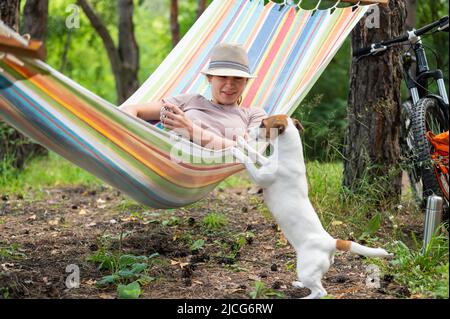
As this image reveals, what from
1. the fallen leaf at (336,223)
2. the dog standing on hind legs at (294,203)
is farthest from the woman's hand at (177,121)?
the fallen leaf at (336,223)

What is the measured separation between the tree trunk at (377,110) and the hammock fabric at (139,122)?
0.28 meters

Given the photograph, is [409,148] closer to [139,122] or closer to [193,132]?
[193,132]

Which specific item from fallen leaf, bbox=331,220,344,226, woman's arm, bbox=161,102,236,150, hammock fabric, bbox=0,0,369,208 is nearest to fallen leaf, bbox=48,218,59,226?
hammock fabric, bbox=0,0,369,208

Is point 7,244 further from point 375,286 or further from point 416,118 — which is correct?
point 416,118

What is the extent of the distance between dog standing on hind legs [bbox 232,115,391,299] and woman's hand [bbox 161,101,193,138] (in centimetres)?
46

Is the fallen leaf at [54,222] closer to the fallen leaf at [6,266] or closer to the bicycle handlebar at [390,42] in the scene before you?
the fallen leaf at [6,266]

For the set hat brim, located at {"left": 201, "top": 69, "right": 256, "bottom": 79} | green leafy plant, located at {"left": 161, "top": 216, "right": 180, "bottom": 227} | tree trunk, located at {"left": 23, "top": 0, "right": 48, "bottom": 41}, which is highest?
tree trunk, located at {"left": 23, "top": 0, "right": 48, "bottom": 41}

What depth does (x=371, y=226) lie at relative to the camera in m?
2.82

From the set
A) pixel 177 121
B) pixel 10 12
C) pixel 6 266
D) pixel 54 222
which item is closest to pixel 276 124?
pixel 177 121

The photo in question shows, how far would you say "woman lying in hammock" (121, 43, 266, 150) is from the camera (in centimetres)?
243

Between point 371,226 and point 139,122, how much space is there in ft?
4.11

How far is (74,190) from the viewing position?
4.11 m

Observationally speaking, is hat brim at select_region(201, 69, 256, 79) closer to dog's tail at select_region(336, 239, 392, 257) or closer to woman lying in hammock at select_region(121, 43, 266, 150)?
woman lying in hammock at select_region(121, 43, 266, 150)
